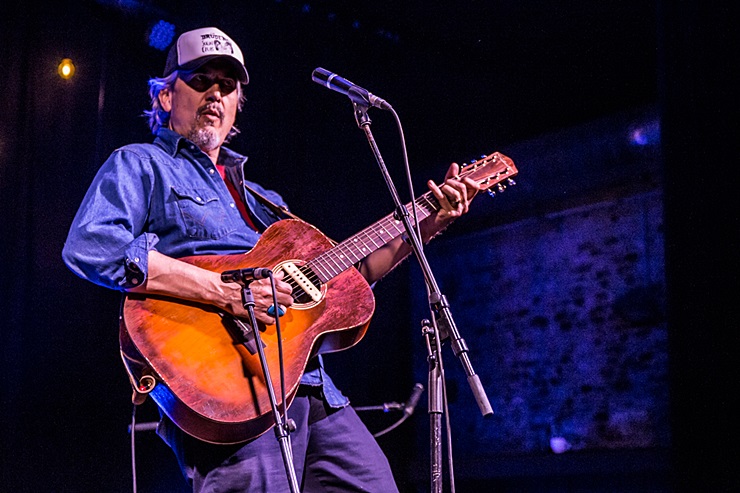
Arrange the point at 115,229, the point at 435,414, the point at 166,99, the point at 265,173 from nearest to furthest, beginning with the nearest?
the point at 435,414
the point at 115,229
the point at 166,99
the point at 265,173

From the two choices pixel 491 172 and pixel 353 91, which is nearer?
pixel 353 91

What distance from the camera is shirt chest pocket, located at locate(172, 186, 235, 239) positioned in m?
2.50

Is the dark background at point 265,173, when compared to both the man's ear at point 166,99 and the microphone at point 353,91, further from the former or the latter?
the microphone at point 353,91

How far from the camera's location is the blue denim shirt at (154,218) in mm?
2258

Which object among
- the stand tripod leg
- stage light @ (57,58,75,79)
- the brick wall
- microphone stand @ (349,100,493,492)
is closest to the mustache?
microphone stand @ (349,100,493,492)

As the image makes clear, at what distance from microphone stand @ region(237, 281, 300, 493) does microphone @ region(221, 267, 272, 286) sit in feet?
0.05

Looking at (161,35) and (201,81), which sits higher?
(161,35)

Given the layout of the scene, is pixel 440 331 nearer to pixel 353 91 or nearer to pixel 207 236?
pixel 353 91

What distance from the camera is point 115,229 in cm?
230

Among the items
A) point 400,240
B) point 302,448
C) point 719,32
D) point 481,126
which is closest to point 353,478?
point 302,448

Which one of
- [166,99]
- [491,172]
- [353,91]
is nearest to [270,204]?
[166,99]

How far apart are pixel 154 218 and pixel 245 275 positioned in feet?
1.65

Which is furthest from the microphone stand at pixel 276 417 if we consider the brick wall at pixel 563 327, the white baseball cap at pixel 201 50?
the brick wall at pixel 563 327

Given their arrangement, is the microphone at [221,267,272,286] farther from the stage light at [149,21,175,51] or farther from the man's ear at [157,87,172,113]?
the stage light at [149,21,175,51]
